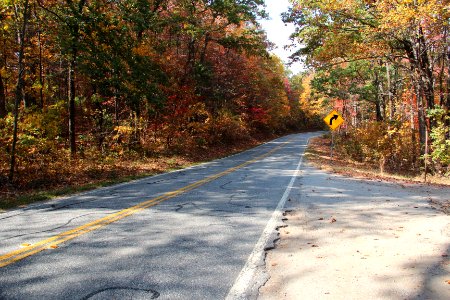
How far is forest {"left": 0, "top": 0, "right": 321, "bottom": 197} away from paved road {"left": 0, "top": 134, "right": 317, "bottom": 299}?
4783mm

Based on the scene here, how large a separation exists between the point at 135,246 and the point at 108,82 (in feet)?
38.2

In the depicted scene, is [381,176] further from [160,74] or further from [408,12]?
[160,74]

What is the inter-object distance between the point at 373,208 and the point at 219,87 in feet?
72.4

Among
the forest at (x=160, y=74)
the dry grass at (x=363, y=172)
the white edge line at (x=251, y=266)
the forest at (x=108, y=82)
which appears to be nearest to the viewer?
the white edge line at (x=251, y=266)

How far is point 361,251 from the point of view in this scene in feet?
15.0

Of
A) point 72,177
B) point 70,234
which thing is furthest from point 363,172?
point 70,234

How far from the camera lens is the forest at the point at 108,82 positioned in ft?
38.7

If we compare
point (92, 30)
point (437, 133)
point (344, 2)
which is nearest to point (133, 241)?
point (92, 30)

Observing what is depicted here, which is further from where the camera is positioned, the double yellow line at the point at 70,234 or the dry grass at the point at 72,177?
the dry grass at the point at 72,177

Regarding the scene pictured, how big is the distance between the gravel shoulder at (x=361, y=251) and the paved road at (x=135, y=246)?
0.43 m

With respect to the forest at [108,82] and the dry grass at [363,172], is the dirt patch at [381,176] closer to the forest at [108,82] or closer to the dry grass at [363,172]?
the dry grass at [363,172]

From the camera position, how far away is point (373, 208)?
7.30 meters

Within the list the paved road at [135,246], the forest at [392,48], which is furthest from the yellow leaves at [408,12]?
the paved road at [135,246]

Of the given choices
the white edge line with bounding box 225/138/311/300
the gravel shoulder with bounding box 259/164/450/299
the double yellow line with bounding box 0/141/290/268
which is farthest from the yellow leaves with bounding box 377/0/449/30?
the double yellow line with bounding box 0/141/290/268
